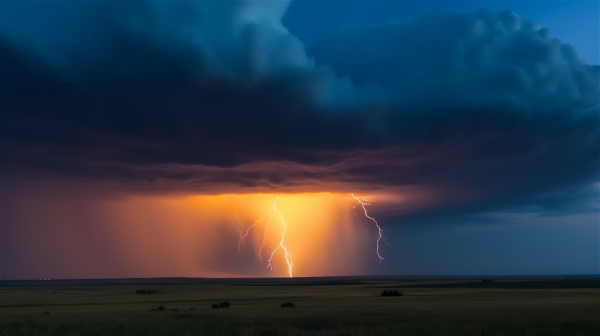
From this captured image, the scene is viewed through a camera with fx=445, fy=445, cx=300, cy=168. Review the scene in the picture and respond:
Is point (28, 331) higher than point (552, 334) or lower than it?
lower

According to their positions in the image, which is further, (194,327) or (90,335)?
(194,327)

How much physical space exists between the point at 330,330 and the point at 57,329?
16.3 m

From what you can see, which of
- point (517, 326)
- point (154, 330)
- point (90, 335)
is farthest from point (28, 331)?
point (517, 326)

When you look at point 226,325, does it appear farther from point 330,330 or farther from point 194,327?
point 330,330

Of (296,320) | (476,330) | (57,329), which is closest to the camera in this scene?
(476,330)

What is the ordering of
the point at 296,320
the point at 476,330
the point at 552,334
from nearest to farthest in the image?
the point at 552,334, the point at 476,330, the point at 296,320

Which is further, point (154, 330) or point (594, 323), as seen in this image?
point (594, 323)

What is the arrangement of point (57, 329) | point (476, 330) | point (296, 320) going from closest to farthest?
point (476, 330)
point (57, 329)
point (296, 320)

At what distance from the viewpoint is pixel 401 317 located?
32.8 meters

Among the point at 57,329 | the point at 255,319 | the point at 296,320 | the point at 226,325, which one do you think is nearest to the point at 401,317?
the point at 296,320

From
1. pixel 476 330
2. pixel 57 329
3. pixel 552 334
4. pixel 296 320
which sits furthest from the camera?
pixel 296 320

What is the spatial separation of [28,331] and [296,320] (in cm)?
1666

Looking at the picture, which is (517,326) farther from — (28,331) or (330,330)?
(28,331)

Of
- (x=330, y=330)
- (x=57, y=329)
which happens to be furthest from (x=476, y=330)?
(x=57, y=329)
